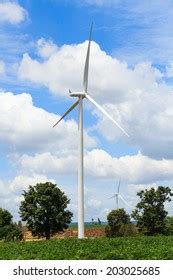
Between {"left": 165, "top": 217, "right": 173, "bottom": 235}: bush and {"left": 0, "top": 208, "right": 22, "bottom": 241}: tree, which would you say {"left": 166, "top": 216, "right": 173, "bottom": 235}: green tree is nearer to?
{"left": 165, "top": 217, "right": 173, "bottom": 235}: bush

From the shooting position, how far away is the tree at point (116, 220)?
8400 cm

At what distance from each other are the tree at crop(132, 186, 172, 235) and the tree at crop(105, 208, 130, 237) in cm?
544

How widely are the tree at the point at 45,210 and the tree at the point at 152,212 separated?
29.8 ft

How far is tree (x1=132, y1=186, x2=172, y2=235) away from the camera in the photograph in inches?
3086

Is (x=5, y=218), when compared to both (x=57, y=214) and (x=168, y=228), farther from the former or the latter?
(x=168, y=228)

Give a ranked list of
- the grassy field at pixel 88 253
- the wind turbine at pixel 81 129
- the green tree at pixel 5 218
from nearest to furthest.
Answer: the grassy field at pixel 88 253 → the wind turbine at pixel 81 129 → the green tree at pixel 5 218

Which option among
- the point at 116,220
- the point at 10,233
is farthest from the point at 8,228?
the point at 116,220

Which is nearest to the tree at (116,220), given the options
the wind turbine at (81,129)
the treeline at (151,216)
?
the treeline at (151,216)

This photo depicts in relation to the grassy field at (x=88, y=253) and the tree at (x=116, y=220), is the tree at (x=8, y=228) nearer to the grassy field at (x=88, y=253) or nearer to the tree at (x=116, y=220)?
the tree at (x=116, y=220)

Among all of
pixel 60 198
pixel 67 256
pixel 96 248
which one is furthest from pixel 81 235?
pixel 60 198

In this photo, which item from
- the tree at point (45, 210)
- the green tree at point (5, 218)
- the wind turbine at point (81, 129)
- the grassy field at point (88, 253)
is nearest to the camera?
the grassy field at point (88, 253)

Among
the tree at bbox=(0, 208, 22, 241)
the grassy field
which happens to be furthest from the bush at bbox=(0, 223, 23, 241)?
the grassy field

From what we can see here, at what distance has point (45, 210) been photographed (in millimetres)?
78250
